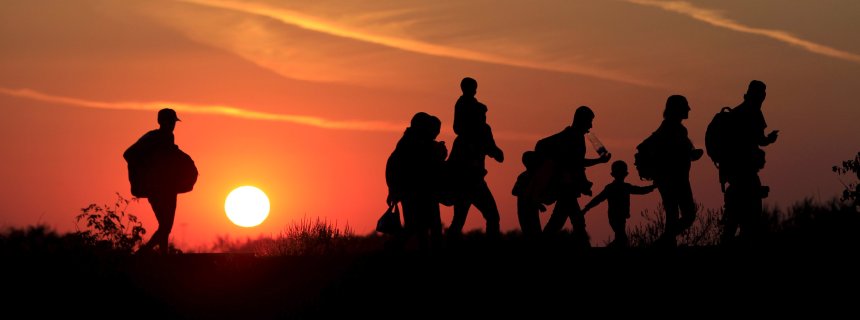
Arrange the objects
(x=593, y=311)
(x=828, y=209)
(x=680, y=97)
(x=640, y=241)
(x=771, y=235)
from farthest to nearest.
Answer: (x=640, y=241) → (x=828, y=209) → (x=771, y=235) → (x=680, y=97) → (x=593, y=311)

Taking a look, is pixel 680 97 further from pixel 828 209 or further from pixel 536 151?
pixel 828 209

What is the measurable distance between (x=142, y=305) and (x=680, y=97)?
637cm

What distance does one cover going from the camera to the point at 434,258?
1694 cm

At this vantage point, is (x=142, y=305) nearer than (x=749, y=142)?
Yes

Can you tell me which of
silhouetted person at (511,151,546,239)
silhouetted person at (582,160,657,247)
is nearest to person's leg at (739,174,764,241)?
silhouetted person at (582,160,657,247)

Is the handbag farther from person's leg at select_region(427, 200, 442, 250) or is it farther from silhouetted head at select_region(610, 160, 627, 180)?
silhouetted head at select_region(610, 160, 627, 180)

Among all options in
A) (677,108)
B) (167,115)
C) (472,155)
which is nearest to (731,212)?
(677,108)

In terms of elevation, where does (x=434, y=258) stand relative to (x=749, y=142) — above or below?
below

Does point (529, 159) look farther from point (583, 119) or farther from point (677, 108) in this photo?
point (677, 108)

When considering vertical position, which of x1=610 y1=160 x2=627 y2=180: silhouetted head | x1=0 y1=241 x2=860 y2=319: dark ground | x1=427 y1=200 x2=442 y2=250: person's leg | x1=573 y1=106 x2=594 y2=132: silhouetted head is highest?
x1=573 y1=106 x2=594 y2=132: silhouetted head

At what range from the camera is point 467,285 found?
1591 cm

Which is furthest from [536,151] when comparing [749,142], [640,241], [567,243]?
[640,241]

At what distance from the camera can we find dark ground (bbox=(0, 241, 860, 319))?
49.1 ft

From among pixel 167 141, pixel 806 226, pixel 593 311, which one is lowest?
pixel 593 311
